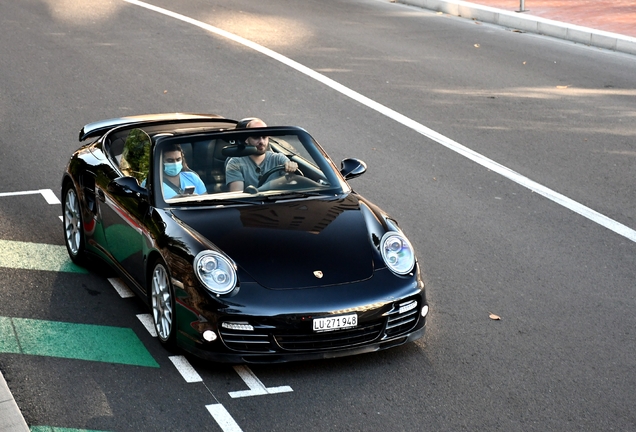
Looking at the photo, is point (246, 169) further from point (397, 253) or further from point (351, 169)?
point (397, 253)

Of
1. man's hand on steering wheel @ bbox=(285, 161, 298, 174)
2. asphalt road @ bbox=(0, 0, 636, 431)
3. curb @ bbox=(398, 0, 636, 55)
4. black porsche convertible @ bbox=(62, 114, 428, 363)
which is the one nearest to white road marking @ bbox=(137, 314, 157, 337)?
asphalt road @ bbox=(0, 0, 636, 431)

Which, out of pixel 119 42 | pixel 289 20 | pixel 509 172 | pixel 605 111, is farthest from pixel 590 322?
pixel 289 20

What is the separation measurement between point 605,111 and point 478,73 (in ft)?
8.88

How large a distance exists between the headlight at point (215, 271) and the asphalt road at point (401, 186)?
634mm

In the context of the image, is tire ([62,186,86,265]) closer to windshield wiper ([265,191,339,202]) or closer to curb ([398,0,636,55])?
windshield wiper ([265,191,339,202])

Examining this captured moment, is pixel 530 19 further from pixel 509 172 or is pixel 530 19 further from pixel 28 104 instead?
pixel 28 104

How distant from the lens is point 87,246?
28.6ft

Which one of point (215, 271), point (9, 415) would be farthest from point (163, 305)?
point (9, 415)

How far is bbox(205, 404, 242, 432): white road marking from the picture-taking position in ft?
19.8

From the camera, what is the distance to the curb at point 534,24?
1791cm

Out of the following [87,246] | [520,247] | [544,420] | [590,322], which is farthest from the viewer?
[520,247]

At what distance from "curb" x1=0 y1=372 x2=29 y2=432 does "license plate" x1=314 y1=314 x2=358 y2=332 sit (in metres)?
1.91

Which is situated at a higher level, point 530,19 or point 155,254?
point 155,254

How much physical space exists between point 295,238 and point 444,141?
20.5 ft
